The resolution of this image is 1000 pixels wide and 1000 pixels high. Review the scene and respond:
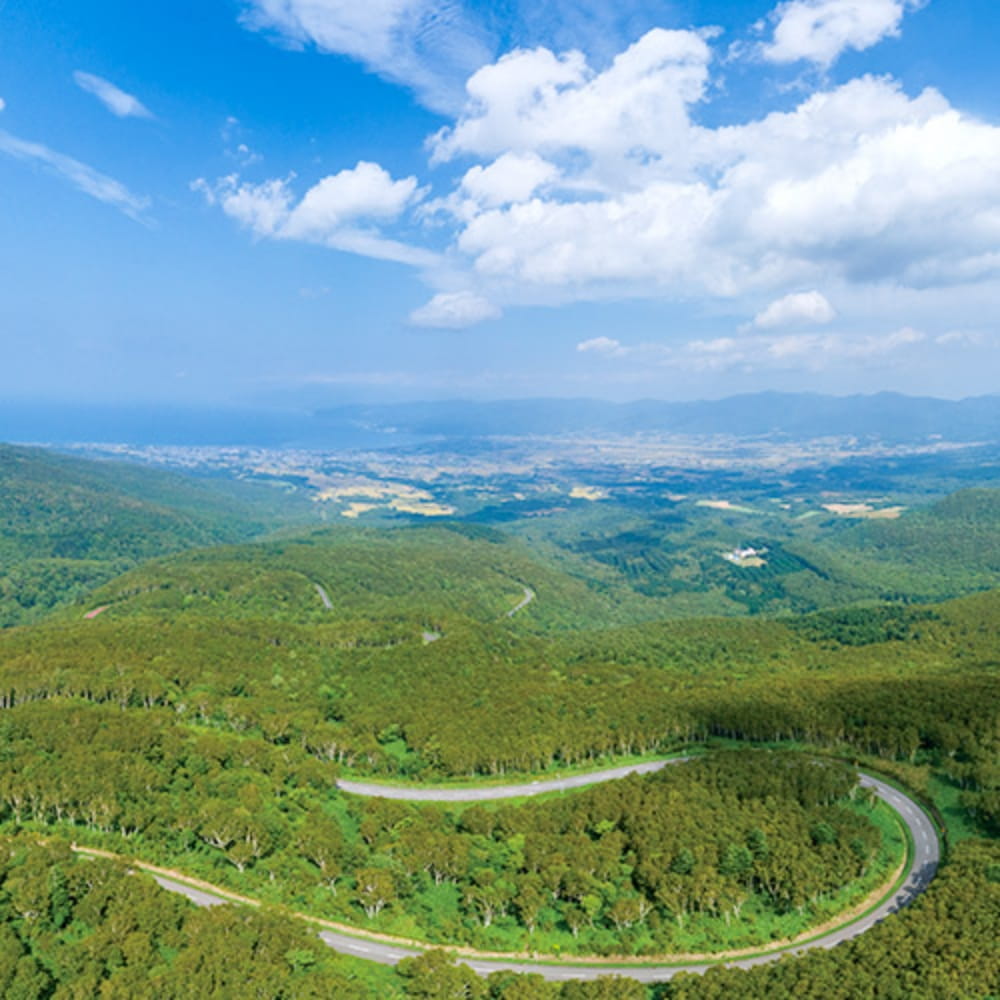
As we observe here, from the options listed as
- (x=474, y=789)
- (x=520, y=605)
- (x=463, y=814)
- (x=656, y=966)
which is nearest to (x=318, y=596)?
(x=520, y=605)

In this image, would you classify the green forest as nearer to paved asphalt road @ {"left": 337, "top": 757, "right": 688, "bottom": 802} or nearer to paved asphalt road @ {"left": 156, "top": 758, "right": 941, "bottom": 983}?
paved asphalt road @ {"left": 156, "top": 758, "right": 941, "bottom": 983}

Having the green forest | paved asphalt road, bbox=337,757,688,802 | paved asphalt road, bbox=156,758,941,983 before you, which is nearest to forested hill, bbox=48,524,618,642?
the green forest

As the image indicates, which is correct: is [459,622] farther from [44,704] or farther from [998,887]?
[998,887]

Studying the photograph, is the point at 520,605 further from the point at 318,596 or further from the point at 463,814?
the point at 463,814

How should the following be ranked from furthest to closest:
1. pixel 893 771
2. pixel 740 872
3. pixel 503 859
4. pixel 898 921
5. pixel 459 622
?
pixel 459 622, pixel 893 771, pixel 503 859, pixel 740 872, pixel 898 921

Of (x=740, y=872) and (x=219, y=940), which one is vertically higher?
(x=219, y=940)

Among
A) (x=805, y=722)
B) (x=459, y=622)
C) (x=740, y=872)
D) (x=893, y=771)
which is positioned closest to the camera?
(x=740, y=872)

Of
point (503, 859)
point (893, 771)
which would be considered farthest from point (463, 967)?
point (893, 771)

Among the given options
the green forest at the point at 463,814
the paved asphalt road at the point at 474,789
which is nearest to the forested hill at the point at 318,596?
the green forest at the point at 463,814
